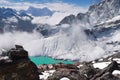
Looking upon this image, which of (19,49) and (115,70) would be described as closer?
(19,49)

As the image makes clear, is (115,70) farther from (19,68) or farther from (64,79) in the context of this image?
(19,68)

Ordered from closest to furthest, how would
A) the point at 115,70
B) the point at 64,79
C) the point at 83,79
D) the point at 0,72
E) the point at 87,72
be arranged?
the point at 0,72, the point at 64,79, the point at 83,79, the point at 115,70, the point at 87,72

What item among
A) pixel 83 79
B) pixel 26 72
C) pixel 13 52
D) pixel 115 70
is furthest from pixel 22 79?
pixel 115 70

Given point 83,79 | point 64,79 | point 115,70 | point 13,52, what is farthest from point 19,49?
point 115,70

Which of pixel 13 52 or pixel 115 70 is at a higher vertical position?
pixel 13 52

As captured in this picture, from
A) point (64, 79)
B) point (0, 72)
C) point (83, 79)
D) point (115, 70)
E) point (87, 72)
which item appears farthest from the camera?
point (87, 72)

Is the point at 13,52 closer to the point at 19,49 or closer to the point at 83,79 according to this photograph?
the point at 19,49
